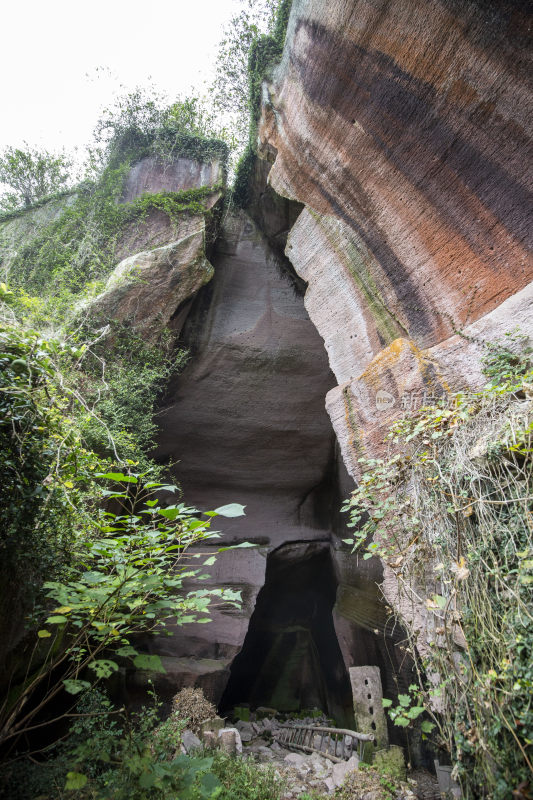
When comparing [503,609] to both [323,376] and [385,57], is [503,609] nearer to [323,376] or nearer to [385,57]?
[385,57]

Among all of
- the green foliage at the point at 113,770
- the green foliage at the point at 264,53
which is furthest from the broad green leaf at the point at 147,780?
the green foliage at the point at 264,53

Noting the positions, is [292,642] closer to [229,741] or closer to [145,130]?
[229,741]

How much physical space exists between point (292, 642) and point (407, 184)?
9.62m

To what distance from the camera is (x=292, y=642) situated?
9781 millimetres

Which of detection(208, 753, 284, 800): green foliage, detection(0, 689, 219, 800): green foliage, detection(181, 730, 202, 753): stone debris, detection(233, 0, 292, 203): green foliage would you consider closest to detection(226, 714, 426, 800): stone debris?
detection(208, 753, 284, 800): green foliage

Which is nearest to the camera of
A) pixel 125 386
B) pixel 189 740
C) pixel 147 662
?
pixel 147 662

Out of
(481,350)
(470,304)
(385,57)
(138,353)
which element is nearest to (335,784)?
(481,350)

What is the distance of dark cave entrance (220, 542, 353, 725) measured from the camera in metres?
8.88

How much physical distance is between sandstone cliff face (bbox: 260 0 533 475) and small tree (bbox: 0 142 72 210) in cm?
717

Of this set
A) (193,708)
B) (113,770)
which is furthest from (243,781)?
(193,708)

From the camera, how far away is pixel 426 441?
2.75 m

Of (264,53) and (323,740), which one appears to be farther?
(323,740)

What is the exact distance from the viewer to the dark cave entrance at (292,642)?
29.1ft

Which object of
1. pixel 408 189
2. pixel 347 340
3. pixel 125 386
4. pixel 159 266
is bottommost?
pixel 347 340
